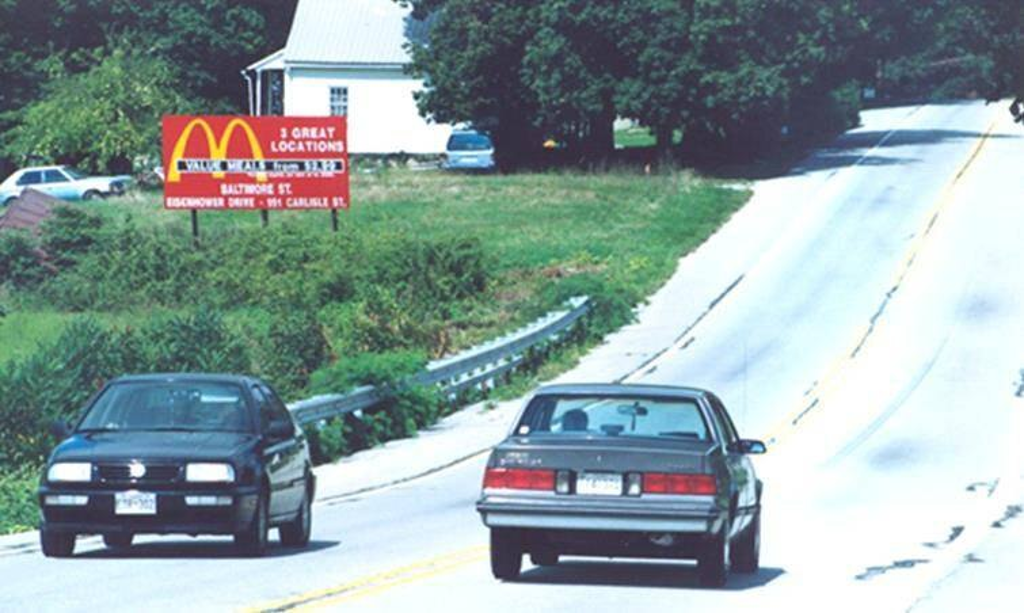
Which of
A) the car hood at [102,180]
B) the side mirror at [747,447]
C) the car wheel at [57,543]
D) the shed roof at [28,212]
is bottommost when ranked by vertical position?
the car hood at [102,180]

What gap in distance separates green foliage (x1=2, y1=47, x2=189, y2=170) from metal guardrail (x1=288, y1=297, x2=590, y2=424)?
35.3 metres

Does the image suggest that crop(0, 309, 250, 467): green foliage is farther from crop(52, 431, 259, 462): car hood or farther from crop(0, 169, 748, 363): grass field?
crop(0, 169, 748, 363): grass field

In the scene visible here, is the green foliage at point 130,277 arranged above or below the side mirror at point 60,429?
below

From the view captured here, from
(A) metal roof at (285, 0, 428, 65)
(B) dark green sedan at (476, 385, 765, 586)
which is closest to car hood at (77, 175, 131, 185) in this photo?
(A) metal roof at (285, 0, 428, 65)

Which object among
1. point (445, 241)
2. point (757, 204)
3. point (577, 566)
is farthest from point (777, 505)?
point (757, 204)

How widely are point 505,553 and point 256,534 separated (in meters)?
2.43

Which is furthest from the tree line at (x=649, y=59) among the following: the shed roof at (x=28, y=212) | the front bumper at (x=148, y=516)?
the front bumper at (x=148, y=516)

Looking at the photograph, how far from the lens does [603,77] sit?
216 ft

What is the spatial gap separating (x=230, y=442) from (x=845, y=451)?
45.6ft

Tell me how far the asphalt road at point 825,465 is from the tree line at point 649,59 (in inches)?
166

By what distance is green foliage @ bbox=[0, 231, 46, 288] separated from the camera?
1914 inches

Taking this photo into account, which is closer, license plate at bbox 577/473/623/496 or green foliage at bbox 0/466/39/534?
license plate at bbox 577/473/623/496

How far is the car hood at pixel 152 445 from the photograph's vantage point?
16.4m

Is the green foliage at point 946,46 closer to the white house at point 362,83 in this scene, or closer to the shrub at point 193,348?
the shrub at point 193,348
